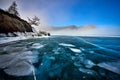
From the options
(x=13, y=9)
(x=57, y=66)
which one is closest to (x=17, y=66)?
(x=57, y=66)

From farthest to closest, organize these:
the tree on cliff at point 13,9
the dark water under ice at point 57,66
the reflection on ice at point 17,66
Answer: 1. the tree on cliff at point 13,9
2. the reflection on ice at point 17,66
3. the dark water under ice at point 57,66

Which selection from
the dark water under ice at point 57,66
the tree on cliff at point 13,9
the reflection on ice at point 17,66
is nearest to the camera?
the dark water under ice at point 57,66

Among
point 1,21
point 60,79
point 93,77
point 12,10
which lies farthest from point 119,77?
point 12,10

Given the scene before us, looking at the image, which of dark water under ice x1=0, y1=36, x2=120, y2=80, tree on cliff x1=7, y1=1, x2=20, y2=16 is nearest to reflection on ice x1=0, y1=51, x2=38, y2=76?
dark water under ice x1=0, y1=36, x2=120, y2=80

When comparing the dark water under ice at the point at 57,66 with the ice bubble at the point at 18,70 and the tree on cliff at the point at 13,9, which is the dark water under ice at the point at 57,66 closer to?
the ice bubble at the point at 18,70

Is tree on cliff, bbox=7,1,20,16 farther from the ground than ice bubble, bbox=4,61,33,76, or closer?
farther from the ground

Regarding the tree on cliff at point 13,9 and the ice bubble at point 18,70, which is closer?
the ice bubble at point 18,70

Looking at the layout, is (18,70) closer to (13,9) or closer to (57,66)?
(57,66)

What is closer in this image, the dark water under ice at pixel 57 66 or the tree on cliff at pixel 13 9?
the dark water under ice at pixel 57 66

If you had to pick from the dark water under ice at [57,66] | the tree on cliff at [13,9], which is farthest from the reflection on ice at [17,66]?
the tree on cliff at [13,9]

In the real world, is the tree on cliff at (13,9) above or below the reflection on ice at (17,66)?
above

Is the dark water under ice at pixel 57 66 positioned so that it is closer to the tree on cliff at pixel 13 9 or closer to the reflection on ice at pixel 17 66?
the reflection on ice at pixel 17 66

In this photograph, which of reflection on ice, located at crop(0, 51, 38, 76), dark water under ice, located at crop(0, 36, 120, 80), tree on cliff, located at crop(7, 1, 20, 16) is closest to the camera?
dark water under ice, located at crop(0, 36, 120, 80)

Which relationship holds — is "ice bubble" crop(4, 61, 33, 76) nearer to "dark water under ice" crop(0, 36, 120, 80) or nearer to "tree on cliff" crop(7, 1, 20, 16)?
"dark water under ice" crop(0, 36, 120, 80)
